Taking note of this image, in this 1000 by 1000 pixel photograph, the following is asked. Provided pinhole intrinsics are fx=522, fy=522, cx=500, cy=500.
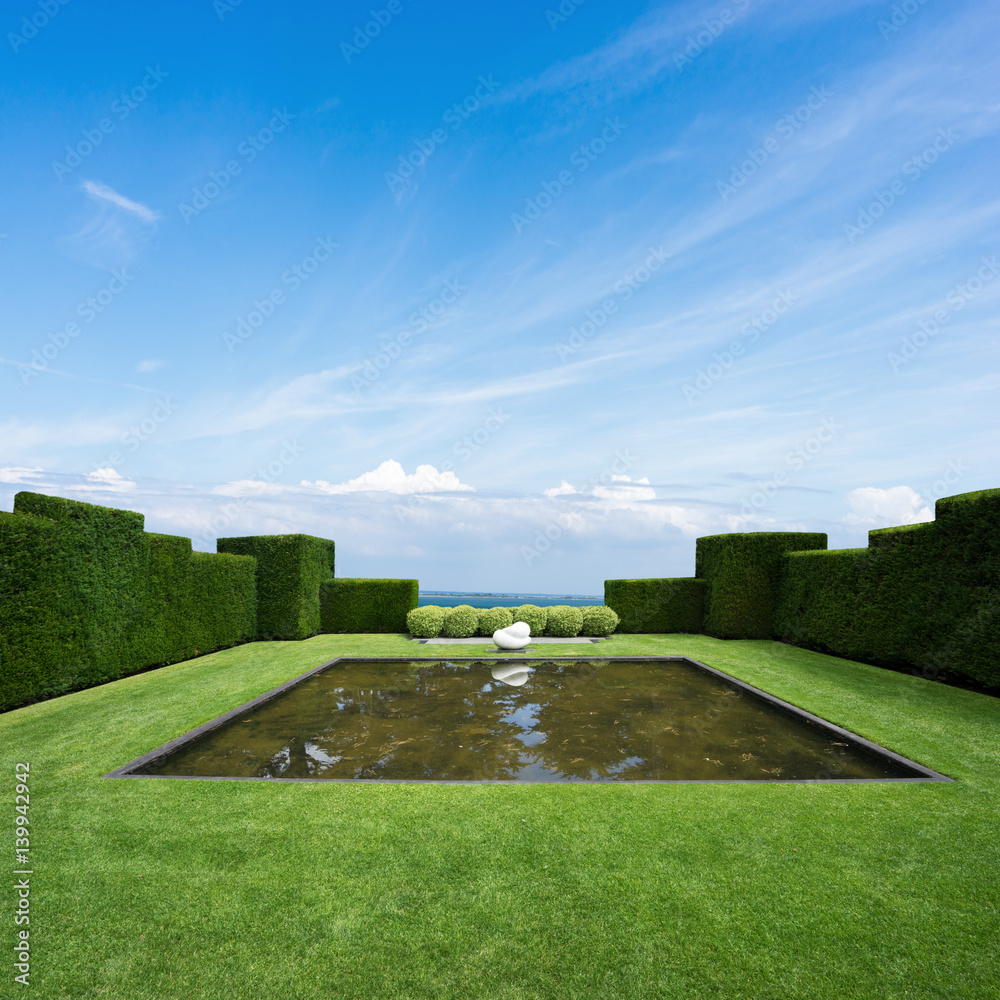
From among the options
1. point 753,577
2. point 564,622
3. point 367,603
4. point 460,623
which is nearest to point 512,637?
point 460,623

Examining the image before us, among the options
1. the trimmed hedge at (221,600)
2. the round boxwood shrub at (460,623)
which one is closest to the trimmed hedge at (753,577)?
the round boxwood shrub at (460,623)

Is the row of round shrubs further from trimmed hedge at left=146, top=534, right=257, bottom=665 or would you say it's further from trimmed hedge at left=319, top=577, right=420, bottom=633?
trimmed hedge at left=146, top=534, right=257, bottom=665

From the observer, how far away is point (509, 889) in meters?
3.49

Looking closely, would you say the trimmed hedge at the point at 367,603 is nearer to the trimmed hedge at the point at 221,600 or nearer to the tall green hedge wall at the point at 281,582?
the tall green hedge wall at the point at 281,582

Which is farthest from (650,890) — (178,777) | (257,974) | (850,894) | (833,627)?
(833,627)

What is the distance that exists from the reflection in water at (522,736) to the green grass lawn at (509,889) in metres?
0.62

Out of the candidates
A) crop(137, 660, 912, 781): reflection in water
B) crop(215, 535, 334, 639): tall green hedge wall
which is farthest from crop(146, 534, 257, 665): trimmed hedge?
crop(137, 660, 912, 781): reflection in water

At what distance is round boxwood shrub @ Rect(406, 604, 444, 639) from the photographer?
55.8 ft

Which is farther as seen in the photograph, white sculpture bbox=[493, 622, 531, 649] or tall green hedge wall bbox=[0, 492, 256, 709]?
white sculpture bbox=[493, 622, 531, 649]

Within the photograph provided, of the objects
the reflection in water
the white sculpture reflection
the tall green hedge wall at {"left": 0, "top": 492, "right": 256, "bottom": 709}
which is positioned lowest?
the white sculpture reflection

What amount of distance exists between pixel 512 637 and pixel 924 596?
9.20m

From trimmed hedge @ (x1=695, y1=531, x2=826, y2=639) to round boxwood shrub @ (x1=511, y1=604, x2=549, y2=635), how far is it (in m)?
5.71

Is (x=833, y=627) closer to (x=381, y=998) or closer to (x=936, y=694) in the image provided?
(x=936, y=694)

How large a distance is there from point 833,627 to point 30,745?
16.0m
